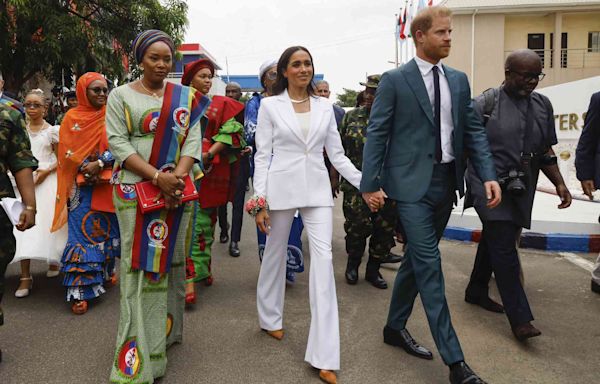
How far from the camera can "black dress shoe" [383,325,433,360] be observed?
332cm

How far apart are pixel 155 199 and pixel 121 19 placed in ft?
41.4

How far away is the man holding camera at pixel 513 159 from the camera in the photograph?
140 inches

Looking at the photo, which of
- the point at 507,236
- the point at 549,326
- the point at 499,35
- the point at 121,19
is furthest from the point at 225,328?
the point at 499,35

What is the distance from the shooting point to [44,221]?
16.0 feet

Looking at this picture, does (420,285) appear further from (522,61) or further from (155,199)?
(522,61)

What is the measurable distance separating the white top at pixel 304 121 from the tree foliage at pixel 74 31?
10163 mm

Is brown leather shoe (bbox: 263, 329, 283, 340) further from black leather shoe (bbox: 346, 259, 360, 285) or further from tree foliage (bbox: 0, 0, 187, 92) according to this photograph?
tree foliage (bbox: 0, 0, 187, 92)

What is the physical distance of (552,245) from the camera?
6.25 m

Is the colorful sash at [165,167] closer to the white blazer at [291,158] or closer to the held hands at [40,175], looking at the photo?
the white blazer at [291,158]

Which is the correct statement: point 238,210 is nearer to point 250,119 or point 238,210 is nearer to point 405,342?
point 250,119

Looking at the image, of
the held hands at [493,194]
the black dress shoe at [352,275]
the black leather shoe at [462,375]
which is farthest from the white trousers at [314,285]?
the black dress shoe at [352,275]

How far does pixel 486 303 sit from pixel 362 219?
4.40ft

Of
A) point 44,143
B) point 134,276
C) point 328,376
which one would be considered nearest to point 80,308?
point 134,276

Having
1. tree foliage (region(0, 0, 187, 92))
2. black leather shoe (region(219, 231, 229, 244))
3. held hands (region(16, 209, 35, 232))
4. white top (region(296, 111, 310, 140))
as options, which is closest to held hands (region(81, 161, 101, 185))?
held hands (region(16, 209, 35, 232))
